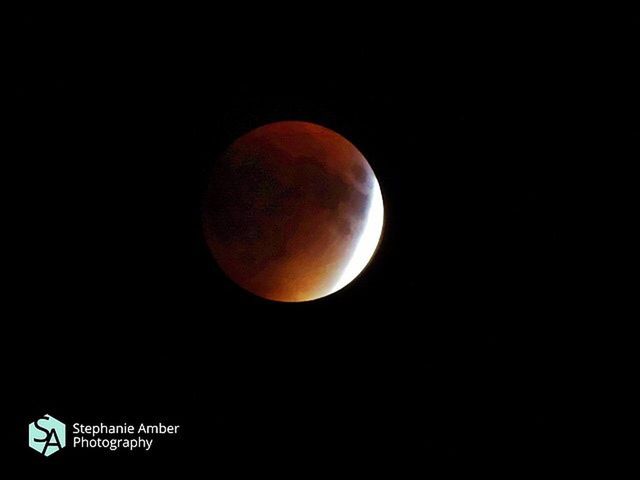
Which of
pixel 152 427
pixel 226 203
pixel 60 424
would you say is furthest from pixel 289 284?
pixel 60 424

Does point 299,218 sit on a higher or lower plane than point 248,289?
higher

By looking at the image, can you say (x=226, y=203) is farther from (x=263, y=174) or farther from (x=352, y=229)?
(x=352, y=229)

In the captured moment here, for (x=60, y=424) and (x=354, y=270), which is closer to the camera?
(x=60, y=424)

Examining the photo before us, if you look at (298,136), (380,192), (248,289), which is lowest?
(248,289)

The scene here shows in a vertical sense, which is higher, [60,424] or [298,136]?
[298,136]

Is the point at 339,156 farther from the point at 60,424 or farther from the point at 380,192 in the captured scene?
the point at 60,424

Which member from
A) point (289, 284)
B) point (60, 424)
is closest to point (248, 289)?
point (289, 284)
